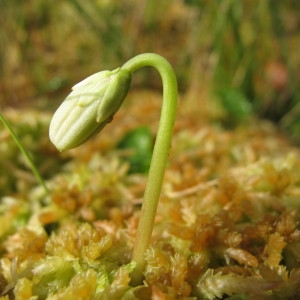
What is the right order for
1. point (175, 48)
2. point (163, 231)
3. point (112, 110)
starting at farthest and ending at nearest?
1. point (175, 48)
2. point (163, 231)
3. point (112, 110)

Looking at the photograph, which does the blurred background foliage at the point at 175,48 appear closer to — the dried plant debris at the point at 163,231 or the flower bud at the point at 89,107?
the dried plant debris at the point at 163,231

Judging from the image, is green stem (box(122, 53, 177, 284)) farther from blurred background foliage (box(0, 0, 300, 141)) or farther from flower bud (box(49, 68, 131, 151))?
blurred background foliage (box(0, 0, 300, 141))

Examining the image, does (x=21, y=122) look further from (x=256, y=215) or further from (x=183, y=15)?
(x=183, y=15)

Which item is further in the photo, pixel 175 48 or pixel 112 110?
pixel 175 48

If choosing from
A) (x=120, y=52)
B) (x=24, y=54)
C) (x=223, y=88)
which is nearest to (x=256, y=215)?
(x=223, y=88)

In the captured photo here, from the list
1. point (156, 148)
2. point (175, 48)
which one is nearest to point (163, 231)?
point (156, 148)

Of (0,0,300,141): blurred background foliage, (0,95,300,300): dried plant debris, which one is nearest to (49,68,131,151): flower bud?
(0,95,300,300): dried plant debris

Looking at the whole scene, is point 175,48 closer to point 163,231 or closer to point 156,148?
point 163,231
